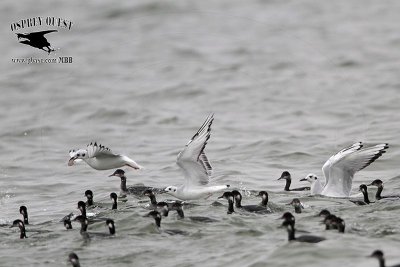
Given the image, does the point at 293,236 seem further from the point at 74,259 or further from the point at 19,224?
the point at 19,224

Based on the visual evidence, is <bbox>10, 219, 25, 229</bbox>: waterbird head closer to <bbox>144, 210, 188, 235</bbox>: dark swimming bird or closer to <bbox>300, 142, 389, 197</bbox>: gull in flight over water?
<bbox>144, 210, 188, 235</bbox>: dark swimming bird

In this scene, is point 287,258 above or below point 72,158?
below

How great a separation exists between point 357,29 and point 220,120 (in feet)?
40.1

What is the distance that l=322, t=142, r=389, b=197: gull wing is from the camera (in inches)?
719

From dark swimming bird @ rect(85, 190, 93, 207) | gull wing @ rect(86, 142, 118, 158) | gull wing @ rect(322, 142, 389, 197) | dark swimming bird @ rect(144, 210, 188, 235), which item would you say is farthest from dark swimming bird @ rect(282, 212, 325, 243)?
gull wing @ rect(86, 142, 118, 158)

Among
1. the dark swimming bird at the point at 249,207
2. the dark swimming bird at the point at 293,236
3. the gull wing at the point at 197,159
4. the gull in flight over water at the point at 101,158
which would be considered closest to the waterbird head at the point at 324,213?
the dark swimming bird at the point at 293,236

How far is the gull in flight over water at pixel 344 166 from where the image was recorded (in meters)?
18.3

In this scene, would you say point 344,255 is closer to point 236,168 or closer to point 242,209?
point 242,209

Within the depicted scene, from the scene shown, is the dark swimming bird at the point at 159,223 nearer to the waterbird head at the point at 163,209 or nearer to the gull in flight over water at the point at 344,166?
the waterbird head at the point at 163,209

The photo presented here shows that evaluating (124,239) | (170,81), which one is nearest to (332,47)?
(170,81)

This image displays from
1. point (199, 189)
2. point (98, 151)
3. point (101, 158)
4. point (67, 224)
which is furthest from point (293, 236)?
point (101, 158)

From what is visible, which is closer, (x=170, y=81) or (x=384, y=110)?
(x=384, y=110)

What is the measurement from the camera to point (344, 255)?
522 inches

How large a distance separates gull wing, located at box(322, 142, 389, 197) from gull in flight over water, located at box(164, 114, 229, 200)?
2.21m
